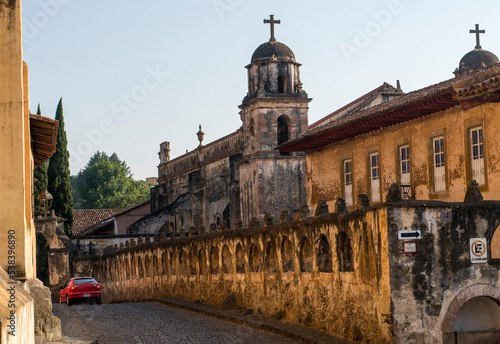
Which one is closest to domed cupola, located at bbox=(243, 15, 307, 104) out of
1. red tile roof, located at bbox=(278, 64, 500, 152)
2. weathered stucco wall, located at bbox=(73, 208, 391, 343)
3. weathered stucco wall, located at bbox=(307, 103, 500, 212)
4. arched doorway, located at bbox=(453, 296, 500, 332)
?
weathered stucco wall, located at bbox=(73, 208, 391, 343)

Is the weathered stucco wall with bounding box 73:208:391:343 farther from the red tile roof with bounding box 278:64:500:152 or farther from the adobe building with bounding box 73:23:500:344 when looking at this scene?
the red tile roof with bounding box 278:64:500:152

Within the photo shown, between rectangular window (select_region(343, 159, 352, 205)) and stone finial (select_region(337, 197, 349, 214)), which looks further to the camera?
rectangular window (select_region(343, 159, 352, 205))

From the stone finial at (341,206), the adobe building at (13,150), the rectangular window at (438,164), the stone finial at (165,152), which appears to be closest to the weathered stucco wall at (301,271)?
the stone finial at (341,206)

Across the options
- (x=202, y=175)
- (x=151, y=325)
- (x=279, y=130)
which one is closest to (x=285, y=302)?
(x=151, y=325)

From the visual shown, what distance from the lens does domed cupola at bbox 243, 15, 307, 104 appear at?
44.5 meters

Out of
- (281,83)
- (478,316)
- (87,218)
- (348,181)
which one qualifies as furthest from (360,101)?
(87,218)

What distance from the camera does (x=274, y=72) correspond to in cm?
4450

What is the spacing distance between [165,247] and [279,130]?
1146cm

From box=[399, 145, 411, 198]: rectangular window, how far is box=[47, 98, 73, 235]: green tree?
31934 mm

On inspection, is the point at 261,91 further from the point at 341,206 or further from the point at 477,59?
A: the point at 341,206

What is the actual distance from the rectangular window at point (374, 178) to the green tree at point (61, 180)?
3019 centimetres

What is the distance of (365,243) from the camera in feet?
58.3

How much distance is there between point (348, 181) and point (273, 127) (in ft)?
49.6

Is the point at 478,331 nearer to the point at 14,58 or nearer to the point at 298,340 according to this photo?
the point at 298,340
